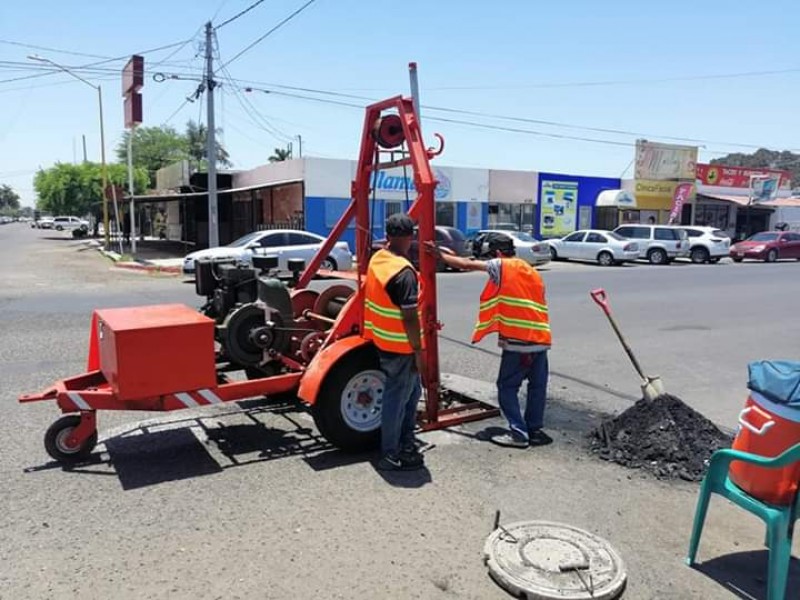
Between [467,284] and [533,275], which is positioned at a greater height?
[533,275]

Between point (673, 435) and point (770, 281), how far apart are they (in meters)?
18.3

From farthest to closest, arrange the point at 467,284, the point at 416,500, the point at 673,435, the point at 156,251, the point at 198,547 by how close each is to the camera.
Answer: the point at 156,251 → the point at 467,284 → the point at 673,435 → the point at 416,500 → the point at 198,547

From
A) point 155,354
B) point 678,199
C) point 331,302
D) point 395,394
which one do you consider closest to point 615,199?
point 678,199

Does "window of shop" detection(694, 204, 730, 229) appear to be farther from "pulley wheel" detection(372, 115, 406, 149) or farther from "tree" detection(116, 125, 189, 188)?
"tree" detection(116, 125, 189, 188)

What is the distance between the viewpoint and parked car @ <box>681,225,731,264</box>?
1198 inches

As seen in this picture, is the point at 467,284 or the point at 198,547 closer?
the point at 198,547

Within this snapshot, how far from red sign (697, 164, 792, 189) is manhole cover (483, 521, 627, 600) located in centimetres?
4156

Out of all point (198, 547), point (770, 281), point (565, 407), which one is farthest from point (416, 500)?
point (770, 281)

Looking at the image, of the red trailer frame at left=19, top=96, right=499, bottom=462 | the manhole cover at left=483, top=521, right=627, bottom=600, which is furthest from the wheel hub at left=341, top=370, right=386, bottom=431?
the manhole cover at left=483, top=521, right=627, bottom=600

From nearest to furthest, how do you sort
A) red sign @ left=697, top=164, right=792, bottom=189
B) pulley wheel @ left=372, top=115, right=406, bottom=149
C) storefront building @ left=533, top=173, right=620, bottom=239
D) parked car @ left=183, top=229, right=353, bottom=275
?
pulley wheel @ left=372, top=115, right=406, bottom=149
parked car @ left=183, top=229, right=353, bottom=275
storefront building @ left=533, top=173, right=620, bottom=239
red sign @ left=697, top=164, right=792, bottom=189

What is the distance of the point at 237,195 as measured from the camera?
1396 inches

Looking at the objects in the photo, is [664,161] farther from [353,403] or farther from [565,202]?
[353,403]

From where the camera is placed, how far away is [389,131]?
5.74m

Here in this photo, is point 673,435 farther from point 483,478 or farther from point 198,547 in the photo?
point 198,547
